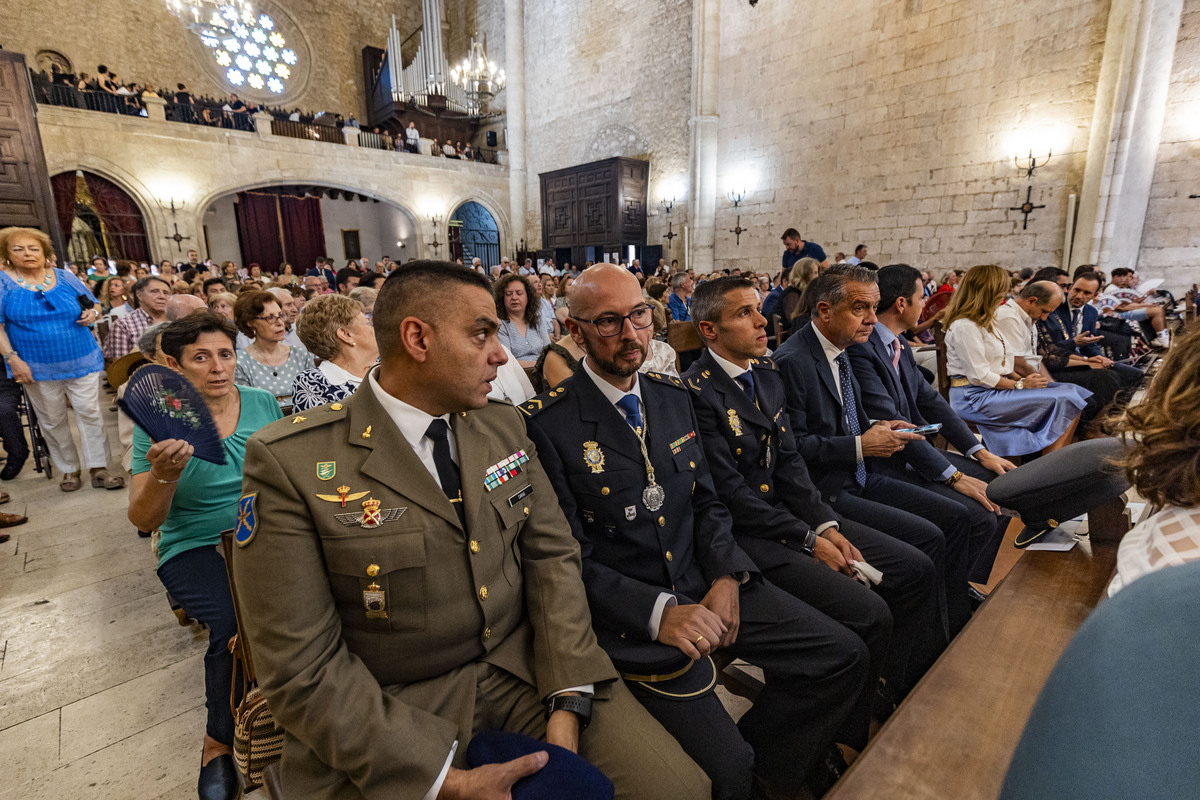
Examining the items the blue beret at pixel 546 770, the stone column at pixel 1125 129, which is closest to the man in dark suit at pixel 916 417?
the blue beret at pixel 546 770

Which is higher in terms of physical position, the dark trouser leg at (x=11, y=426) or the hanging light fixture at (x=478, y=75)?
the hanging light fixture at (x=478, y=75)

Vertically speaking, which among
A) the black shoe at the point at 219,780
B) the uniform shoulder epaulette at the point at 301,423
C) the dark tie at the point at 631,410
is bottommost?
the black shoe at the point at 219,780

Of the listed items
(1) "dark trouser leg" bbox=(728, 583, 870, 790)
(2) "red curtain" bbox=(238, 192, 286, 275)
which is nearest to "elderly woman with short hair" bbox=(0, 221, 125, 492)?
(1) "dark trouser leg" bbox=(728, 583, 870, 790)

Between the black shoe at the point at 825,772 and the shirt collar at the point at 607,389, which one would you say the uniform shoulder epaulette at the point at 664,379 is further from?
the black shoe at the point at 825,772

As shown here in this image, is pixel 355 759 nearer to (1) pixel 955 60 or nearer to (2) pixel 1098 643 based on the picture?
(2) pixel 1098 643

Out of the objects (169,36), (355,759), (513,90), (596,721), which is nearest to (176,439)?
(355,759)

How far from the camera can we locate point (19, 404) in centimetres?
368

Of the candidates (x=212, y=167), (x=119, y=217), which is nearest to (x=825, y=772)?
(x=212, y=167)

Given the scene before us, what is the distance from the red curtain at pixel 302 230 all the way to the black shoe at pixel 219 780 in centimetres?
1789

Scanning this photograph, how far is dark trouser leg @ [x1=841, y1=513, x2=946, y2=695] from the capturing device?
176 cm

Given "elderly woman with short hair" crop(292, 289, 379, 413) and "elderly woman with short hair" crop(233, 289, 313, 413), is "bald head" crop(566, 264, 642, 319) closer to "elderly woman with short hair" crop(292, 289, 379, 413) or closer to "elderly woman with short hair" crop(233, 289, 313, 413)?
"elderly woman with short hair" crop(292, 289, 379, 413)

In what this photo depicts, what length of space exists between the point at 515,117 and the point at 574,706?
1682 cm

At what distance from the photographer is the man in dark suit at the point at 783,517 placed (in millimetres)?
1586

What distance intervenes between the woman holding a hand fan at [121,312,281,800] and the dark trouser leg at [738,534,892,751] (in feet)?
5.45
